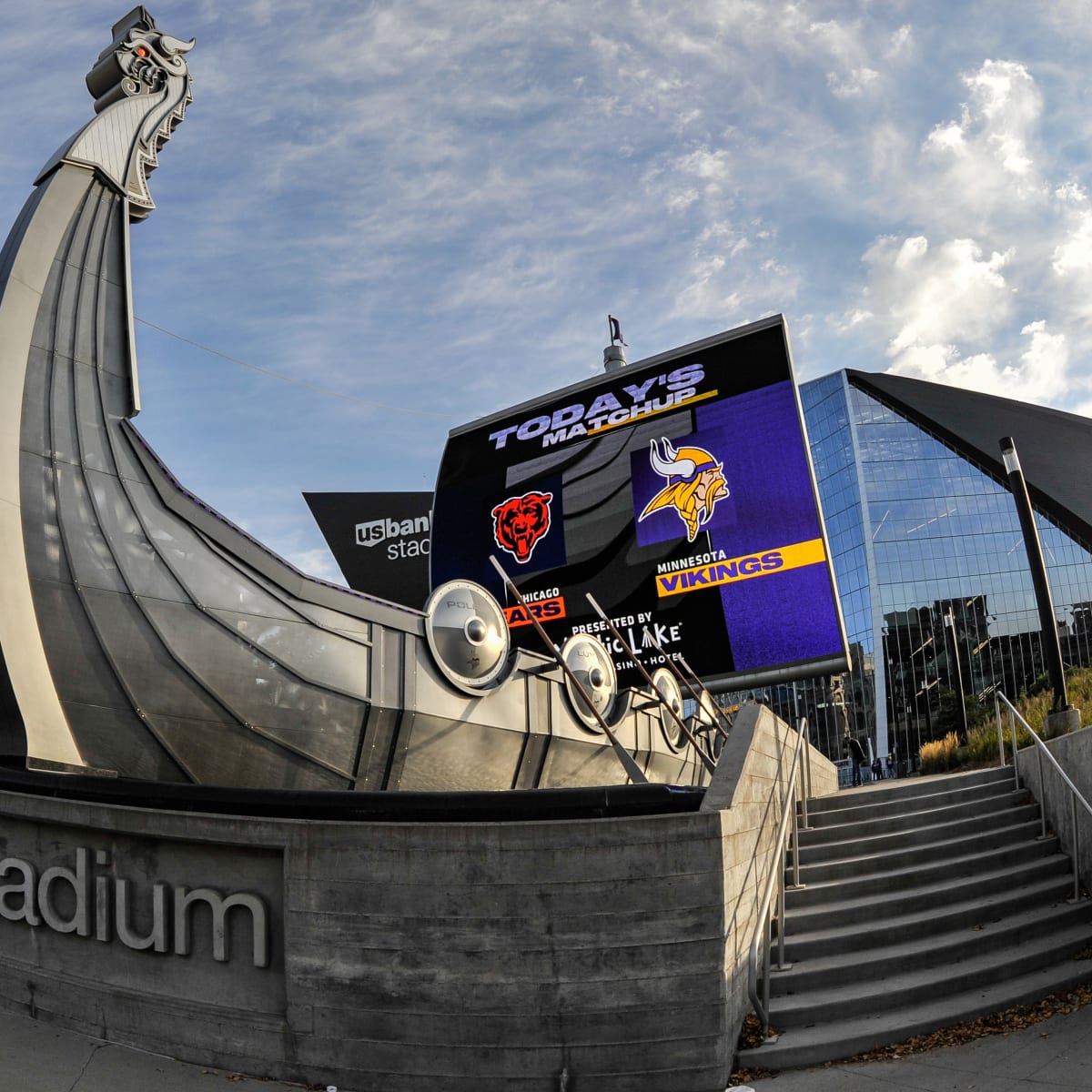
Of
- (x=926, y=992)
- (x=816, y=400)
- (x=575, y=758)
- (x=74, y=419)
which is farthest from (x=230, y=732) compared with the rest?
(x=816, y=400)

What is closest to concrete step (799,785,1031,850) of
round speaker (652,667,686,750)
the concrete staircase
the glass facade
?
the concrete staircase

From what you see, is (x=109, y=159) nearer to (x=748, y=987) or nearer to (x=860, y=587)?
(x=748, y=987)

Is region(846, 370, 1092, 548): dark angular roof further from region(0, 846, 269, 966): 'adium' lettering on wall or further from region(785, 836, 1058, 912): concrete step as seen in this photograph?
region(0, 846, 269, 966): 'adium' lettering on wall

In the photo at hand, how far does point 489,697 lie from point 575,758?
2781 mm

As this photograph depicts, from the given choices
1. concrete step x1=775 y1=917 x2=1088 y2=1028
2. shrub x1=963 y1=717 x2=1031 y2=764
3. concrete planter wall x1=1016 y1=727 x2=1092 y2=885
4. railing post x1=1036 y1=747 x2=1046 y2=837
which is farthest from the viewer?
shrub x1=963 y1=717 x2=1031 y2=764

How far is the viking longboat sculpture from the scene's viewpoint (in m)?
10.4

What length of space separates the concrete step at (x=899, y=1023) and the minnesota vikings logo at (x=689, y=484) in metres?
15.7

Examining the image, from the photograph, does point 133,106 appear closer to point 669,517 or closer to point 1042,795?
point 1042,795

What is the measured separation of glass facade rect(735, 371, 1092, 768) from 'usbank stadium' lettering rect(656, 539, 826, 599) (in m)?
41.4

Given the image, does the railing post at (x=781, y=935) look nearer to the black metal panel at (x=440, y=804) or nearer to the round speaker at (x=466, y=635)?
the black metal panel at (x=440, y=804)

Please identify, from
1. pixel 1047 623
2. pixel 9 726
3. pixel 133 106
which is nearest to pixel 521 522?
pixel 1047 623

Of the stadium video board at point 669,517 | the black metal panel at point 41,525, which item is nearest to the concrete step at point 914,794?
the black metal panel at point 41,525

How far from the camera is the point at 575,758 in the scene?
52.7ft

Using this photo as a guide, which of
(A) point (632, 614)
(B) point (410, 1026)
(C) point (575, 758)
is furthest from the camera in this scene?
(A) point (632, 614)
